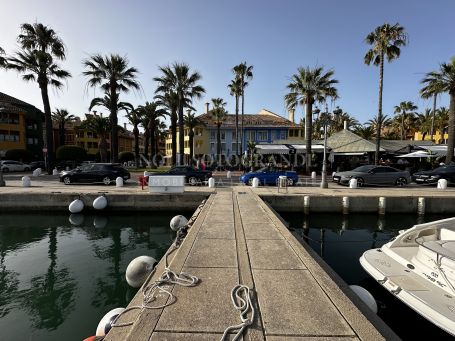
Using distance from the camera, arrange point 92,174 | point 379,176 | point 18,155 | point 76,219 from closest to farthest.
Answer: point 76,219
point 379,176
point 92,174
point 18,155

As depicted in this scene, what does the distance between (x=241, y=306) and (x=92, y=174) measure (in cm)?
1865

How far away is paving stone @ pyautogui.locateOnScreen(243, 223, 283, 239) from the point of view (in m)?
6.66

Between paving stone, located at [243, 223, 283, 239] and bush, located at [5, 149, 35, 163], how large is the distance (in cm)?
4502

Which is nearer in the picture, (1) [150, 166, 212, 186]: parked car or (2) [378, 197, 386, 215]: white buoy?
(2) [378, 197, 386, 215]: white buoy

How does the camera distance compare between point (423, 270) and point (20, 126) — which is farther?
point (20, 126)

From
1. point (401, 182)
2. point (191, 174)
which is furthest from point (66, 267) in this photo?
point (401, 182)

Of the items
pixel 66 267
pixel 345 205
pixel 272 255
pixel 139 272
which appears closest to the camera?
pixel 272 255

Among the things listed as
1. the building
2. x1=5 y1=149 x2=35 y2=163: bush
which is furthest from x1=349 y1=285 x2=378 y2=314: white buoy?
the building

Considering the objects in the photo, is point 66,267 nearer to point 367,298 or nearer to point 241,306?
point 241,306

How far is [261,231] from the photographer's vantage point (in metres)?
7.14

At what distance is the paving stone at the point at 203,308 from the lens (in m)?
2.93

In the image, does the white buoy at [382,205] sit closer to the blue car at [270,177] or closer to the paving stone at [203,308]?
the blue car at [270,177]

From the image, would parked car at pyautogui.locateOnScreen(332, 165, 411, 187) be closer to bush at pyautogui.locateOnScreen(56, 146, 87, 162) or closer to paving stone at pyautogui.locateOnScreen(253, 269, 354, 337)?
paving stone at pyautogui.locateOnScreen(253, 269, 354, 337)

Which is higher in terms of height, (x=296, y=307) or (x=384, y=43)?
→ (x=384, y=43)
